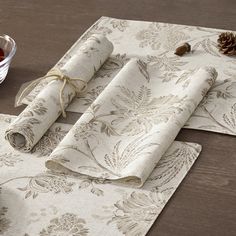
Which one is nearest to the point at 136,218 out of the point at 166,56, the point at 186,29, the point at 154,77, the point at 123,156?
the point at 123,156

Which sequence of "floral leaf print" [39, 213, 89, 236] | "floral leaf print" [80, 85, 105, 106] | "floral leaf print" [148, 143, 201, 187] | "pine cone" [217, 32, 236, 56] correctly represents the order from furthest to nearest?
"pine cone" [217, 32, 236, 56]
"floral leaf print" [80, 85, 105, 106]
"floral leaf print" [148, 143, 201, 187]
"floral leaf print" [39, 213, 89, 236]

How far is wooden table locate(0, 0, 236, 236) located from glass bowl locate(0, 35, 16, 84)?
3cm

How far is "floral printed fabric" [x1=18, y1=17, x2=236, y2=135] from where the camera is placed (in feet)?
4.55

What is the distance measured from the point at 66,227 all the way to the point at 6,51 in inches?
21.7

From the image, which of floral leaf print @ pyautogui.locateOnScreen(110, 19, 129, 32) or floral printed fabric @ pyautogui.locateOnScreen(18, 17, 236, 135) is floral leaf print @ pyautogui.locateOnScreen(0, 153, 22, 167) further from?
floral leaf print @ pyautogui.locateOnScreen(110, 19, 129, 32)

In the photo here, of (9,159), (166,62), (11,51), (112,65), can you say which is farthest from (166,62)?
(9,159)

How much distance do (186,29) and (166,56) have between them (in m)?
0.14

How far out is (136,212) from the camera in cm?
117

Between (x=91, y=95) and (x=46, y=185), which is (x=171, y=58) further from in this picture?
(x=46, y=185)

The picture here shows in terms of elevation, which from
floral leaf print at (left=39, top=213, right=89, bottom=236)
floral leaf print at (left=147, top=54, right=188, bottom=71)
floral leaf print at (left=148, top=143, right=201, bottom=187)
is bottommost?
floral leaf print at (left=39, top=213, right=89, bottom=236)

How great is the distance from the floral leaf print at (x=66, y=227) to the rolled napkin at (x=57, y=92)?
0.67 ft

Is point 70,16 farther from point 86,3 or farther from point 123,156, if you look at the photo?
point 123,156

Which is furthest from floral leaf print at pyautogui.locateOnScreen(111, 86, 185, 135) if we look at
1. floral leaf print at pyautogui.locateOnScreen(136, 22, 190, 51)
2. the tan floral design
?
floral leaf print at pyautogui.locateOnScreen(136, 22, 190, 51)

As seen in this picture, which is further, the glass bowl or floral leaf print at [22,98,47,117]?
the glass bowl
